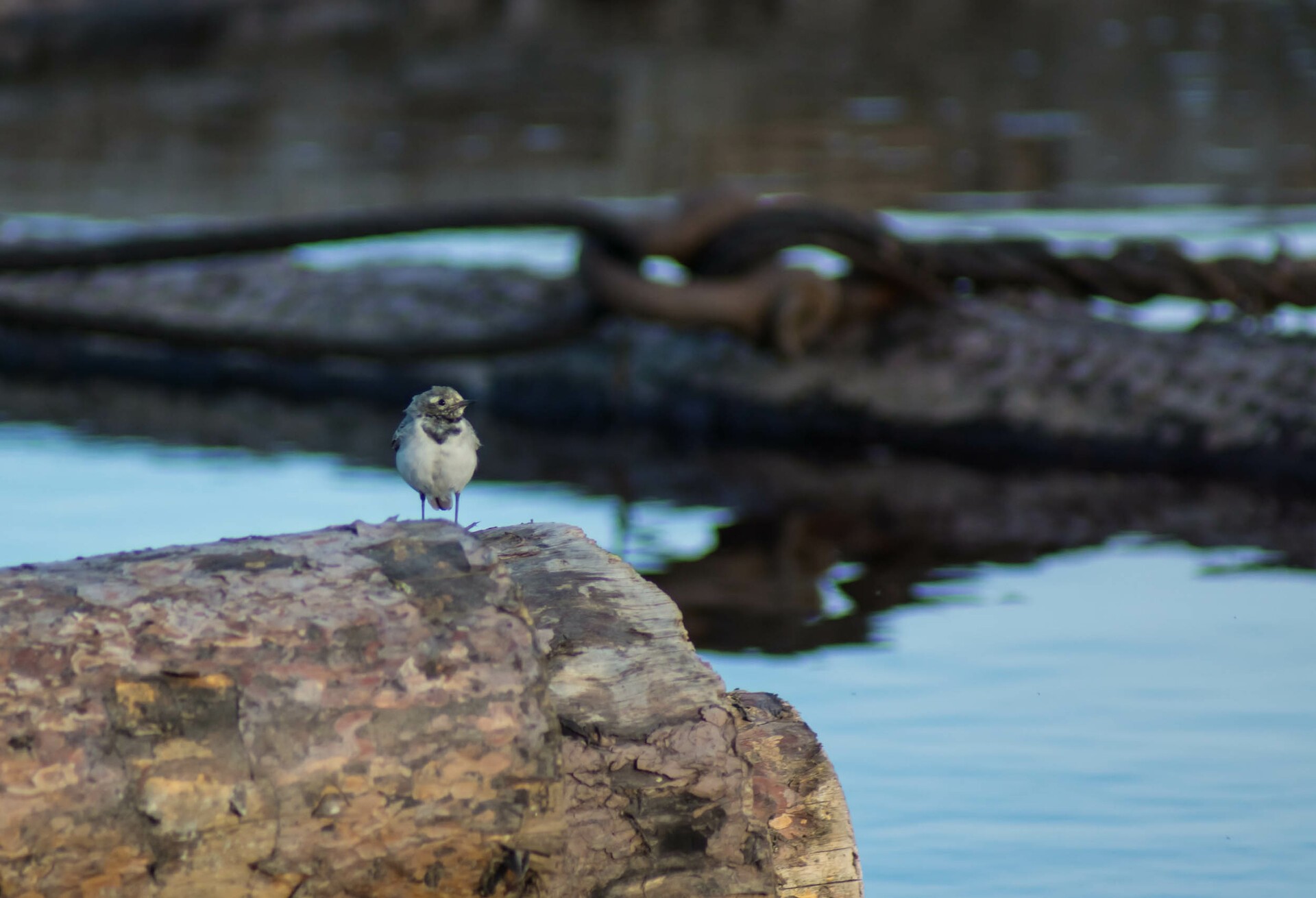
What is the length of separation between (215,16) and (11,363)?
1384cm

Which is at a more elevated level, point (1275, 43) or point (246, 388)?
point (1275, 43)

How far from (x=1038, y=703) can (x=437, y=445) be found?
1162 mm

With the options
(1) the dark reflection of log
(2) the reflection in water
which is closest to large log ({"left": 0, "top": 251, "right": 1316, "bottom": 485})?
(1) the dark reflection of log

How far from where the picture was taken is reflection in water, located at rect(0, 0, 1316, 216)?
8242 millimetres

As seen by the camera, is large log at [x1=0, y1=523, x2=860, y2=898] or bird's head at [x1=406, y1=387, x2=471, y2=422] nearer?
large log at [x1=0, y1=523, x2=860, y2=898]

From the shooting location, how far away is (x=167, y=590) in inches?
65.2

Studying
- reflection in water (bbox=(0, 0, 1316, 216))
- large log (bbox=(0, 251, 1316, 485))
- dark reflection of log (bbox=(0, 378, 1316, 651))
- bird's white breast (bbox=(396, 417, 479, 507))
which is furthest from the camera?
reflection in water (bbox=(0, 0, 1316, 216))

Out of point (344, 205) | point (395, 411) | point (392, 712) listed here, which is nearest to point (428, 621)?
point (392, 712)

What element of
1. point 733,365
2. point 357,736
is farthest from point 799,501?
point 357,736

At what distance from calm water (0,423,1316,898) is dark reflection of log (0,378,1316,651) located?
0.09m

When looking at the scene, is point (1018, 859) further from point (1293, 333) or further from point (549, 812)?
point (1293, 333)

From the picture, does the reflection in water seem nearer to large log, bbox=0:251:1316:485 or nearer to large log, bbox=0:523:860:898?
large log, bbox=0:251:1316:485

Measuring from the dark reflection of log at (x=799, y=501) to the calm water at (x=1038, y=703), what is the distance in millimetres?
94

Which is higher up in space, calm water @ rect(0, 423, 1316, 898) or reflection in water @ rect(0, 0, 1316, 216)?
reflection in water @ rect(0, 0, 1316, 216)
